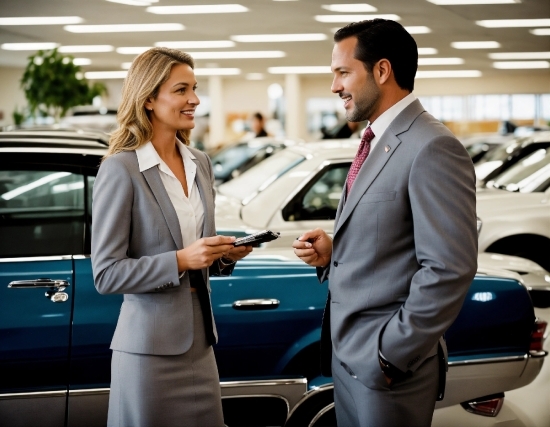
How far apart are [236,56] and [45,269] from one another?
2052 centimetres

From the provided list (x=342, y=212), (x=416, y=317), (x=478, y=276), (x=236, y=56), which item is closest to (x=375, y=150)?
(x=342, y=212)

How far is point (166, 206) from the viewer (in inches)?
89.7

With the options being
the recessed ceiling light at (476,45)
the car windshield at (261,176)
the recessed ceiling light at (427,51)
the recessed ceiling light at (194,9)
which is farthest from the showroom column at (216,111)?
the car windshield at (261,176)

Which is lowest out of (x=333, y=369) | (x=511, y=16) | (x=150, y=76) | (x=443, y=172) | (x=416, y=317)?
(x=333, y=369)

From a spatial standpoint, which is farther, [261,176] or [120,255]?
[261,176]

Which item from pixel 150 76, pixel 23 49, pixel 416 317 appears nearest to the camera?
pixel 416 317

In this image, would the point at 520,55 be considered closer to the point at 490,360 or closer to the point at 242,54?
the point at 242,54

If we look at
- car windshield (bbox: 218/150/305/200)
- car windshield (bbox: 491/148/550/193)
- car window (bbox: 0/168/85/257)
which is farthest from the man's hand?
car windshield (bbox: 491/148/550/193)

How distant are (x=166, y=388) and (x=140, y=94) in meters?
0.94

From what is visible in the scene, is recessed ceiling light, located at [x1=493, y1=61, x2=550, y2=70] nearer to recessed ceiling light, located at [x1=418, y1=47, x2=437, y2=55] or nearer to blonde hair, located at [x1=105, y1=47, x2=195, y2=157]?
recessed ceiling light, located at [x1=418, y1=47, x2=437, y2=55]

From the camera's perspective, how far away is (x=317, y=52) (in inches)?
848

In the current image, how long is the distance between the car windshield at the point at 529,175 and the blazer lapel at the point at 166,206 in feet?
17.7

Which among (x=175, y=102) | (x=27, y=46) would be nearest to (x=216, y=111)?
(x=27, y=46)

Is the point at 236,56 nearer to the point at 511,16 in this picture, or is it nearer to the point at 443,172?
the point at 511,16
